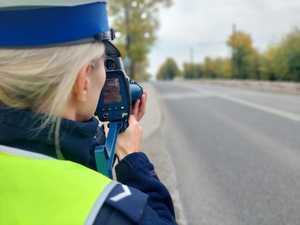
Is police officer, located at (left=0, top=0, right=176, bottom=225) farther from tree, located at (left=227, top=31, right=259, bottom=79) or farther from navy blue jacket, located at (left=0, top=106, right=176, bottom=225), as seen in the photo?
tree, located at (left=227, top=31, right=259, bottom=79)

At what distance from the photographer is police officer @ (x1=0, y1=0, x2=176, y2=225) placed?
1082 millimetres

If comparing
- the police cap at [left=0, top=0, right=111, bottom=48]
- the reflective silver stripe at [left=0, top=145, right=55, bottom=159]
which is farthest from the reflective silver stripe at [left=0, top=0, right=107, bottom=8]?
the reflective silver stripe at [left=0, top=145, right=55, bottom=159]

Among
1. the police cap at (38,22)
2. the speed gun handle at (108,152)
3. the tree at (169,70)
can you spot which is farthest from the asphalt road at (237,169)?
the tree at (169,70)

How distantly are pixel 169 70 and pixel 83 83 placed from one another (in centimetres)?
→ 17594

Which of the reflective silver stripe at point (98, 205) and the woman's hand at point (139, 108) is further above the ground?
the woman's hand at point (139, 108)

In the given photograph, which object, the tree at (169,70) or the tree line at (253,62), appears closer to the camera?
the tree line at (253,62)

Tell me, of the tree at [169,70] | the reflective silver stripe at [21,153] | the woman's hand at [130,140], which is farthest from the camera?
the tree at [169,70]

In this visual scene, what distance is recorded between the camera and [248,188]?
7301 millimetres

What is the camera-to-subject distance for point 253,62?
268ft

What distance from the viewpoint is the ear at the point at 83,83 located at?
50.9 inches

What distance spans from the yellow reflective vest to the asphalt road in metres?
4.80

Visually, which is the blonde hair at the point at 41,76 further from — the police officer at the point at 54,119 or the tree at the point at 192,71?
the tree at the point at 192,71

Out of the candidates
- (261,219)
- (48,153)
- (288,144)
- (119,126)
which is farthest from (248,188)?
(48,153)

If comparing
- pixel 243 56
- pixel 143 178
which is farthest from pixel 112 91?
pixel 243 56
